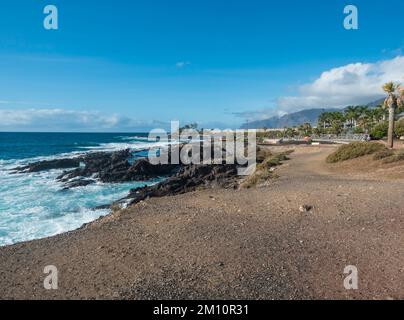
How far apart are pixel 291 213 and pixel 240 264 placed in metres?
4.62

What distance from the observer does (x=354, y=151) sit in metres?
26.5

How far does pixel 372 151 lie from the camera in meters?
26.5

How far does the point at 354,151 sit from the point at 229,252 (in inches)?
→ 822

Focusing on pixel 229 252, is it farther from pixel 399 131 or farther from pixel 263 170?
pixel 399 131

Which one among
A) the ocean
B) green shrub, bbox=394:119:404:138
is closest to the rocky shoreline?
the ocean

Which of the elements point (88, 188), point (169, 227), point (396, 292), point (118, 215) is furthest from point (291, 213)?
point (88, 188)

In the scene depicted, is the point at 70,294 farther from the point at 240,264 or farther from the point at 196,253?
the point at 240,264

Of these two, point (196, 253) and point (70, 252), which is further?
point (70, 252)

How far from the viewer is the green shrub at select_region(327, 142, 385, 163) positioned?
26406 mm
